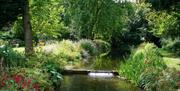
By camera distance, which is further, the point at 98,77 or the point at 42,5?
the point at 42,5

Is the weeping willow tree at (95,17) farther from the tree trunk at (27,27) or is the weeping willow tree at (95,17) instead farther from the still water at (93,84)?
the tree trunk at (27,27)

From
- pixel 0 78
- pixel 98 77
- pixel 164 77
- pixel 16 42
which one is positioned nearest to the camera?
pixel 0 78

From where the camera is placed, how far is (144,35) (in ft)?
141

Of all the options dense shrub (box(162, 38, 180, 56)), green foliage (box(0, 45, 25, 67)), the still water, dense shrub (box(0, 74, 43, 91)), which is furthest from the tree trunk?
dense shrub (box(162, 38, 180, 56))

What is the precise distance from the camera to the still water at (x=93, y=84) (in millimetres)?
15953

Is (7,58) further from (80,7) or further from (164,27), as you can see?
(80,7)

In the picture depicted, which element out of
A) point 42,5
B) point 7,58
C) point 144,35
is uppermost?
point 42,5

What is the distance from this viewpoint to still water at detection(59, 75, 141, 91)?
1595 centimetres

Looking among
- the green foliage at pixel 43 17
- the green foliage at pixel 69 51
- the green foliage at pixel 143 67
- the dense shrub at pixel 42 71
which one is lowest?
the green foliage at pixel 69 51

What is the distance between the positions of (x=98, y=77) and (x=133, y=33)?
24884mm

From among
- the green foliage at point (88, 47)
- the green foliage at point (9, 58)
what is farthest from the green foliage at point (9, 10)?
the green foliage at point (88, 47)

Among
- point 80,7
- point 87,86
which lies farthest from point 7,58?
point 80,7

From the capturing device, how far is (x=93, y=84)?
17141 millimetres

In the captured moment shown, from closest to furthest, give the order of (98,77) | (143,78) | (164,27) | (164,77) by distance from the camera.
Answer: (164,77) < (143,78) < (98,77) < (164,27)
